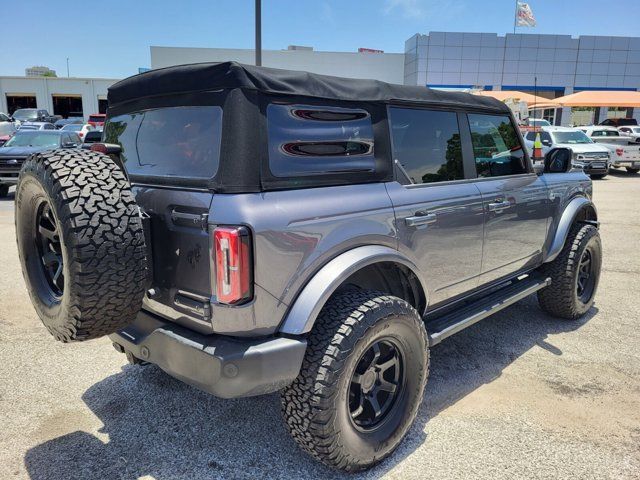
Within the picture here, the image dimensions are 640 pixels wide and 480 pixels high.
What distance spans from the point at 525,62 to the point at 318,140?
46451mm

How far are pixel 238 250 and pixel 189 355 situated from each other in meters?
0.56

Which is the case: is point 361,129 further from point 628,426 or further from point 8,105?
point 8,105

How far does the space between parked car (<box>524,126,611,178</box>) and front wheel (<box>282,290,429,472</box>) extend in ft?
51.8

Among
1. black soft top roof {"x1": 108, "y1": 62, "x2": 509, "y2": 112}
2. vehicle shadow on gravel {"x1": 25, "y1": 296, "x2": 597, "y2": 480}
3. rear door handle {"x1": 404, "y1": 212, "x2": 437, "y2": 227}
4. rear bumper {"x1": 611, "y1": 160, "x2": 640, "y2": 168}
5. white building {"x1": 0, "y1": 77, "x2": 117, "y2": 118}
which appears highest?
white building {"x1": 0, "y1": 77, "x2": 117, "y2": 118}

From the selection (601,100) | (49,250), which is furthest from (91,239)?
(601,100)

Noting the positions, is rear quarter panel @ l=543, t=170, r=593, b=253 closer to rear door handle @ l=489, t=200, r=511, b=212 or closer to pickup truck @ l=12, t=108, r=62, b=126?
rear door handle @ l=489, t=200, r=511, b=212

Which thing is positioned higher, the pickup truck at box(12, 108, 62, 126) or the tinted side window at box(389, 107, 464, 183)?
the pickup truck at box(12, 108, 62, 126)

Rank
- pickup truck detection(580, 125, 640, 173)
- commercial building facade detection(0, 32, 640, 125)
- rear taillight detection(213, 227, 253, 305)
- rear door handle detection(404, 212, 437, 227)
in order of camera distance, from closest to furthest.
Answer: rear taillight detection(213, 227, 253, 305) → rear door handle detection(404, 212, 437, 227) → pickup truck detection(580, 125, 640, 173) → commercial building facade detection(0, 32, 640, 125)

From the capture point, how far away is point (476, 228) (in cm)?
338

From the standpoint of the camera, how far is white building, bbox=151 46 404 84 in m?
43.2

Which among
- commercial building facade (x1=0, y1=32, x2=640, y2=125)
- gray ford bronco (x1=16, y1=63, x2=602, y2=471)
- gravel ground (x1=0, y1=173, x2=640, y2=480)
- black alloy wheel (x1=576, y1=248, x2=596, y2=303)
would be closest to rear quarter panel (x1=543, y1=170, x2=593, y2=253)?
black alloy wheel (x1=576, y1=248, x2=596, y2=303)

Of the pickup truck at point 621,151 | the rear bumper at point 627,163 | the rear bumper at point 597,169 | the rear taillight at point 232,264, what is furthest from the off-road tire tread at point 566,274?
the rear bumper at point 627,163

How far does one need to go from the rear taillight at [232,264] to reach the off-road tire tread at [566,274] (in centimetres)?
340

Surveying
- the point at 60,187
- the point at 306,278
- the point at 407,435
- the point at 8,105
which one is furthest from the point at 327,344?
the point at 8,105
